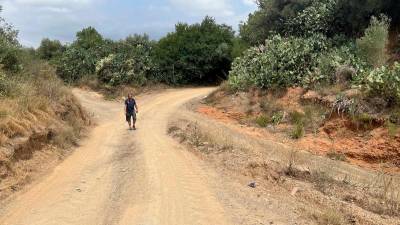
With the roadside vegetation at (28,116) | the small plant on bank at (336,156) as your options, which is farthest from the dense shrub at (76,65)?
the small plant on bank at (336,156)

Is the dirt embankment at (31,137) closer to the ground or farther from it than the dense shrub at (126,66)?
closer to the ground

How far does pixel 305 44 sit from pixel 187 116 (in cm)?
667

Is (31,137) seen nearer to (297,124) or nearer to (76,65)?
(297,124)

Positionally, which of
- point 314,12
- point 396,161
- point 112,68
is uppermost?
point 314,12

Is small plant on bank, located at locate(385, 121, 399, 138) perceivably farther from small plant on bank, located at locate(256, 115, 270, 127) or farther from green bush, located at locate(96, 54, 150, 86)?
green bush, located at locate(96, 54, 150, 86)

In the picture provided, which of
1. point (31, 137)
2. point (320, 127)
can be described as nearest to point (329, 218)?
point (31, 137)

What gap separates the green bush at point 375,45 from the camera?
22.6 metres

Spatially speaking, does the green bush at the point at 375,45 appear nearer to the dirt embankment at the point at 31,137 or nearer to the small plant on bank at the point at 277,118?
the small plant on bank at the point at 277,118

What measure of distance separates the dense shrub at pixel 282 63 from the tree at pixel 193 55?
14111mm

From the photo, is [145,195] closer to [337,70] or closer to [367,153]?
[367,153]

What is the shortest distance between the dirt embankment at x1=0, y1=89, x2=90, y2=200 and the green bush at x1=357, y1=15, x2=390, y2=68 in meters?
12.5

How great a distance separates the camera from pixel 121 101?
3575cm

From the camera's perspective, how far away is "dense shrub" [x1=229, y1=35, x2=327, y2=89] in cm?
2494

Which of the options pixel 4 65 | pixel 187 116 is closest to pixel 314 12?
pixel 187 116
